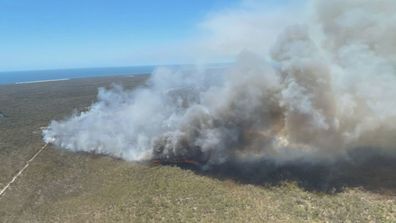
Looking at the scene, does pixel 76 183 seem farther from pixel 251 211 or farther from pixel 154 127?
pixel 251 211

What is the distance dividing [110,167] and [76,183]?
4.95 m

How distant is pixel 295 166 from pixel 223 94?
12.8 metres

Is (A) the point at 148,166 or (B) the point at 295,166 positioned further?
(A) the point at 148,166

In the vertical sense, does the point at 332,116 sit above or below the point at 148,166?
above

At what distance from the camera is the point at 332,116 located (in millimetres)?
44281

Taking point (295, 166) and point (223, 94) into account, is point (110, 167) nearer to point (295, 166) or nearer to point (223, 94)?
point (223, 94)

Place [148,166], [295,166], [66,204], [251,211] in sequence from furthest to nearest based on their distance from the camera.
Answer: [148,166]
[295,166]
[66,204]
[251,211]

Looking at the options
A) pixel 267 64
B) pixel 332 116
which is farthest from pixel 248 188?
pixel 267 64

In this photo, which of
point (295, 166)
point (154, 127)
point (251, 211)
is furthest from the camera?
point (154, 127)

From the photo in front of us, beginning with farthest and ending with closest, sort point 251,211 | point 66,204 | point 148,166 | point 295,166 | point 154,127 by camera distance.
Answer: point 154,127 < point 148,166 < point 295,166 < point 66,204 < point 251,211

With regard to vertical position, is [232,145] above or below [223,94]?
below

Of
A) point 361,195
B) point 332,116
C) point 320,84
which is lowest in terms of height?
point 361,195

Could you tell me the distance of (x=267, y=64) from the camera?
162 feet

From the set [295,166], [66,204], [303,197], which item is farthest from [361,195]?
[66,204]
